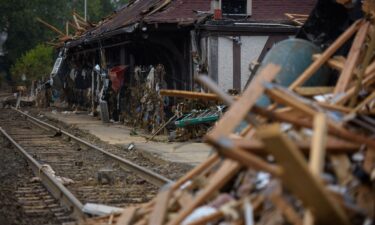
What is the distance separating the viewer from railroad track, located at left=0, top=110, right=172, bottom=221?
10.3 m

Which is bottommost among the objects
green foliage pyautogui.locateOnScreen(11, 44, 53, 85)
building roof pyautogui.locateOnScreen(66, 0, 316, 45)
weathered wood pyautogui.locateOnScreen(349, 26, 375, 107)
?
green foliage pyautogui.locateOnScreen(11, 44, 53, 85)

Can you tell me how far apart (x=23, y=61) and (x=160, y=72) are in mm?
38151

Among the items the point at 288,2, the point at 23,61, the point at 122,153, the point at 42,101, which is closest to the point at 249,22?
the point at 288,2

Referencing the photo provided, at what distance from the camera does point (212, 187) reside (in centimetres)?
556

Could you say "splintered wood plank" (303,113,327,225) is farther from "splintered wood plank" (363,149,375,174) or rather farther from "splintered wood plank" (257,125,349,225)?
"splintered wood plank" (363,149,375,174)

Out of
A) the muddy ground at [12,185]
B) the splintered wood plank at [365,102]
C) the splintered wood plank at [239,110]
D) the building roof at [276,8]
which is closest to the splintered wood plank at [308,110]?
the splintered wood plank at [239,110]

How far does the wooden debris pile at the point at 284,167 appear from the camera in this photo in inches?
167

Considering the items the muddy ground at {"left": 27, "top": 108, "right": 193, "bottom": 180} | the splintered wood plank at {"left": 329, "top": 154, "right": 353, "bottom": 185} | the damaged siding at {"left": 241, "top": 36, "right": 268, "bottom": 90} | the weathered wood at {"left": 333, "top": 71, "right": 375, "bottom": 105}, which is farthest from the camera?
the damaged siding at {"left": 241, "top": 36, "right": 268, "bottom": 90}

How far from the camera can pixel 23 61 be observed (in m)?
58.0

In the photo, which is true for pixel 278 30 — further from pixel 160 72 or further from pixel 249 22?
pixel 160 72

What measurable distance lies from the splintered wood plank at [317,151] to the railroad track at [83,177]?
4114 mm

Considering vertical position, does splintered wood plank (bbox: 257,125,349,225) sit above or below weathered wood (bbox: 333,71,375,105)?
below

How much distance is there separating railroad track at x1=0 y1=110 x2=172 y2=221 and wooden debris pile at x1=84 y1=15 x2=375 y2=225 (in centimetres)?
287

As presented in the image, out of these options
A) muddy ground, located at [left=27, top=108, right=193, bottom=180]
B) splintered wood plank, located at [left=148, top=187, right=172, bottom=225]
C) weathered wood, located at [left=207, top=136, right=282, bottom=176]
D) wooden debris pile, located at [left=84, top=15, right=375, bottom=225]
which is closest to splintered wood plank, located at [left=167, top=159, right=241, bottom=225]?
wooden debris pile, located at [left=84, top=15, right=375, bottom=225]
